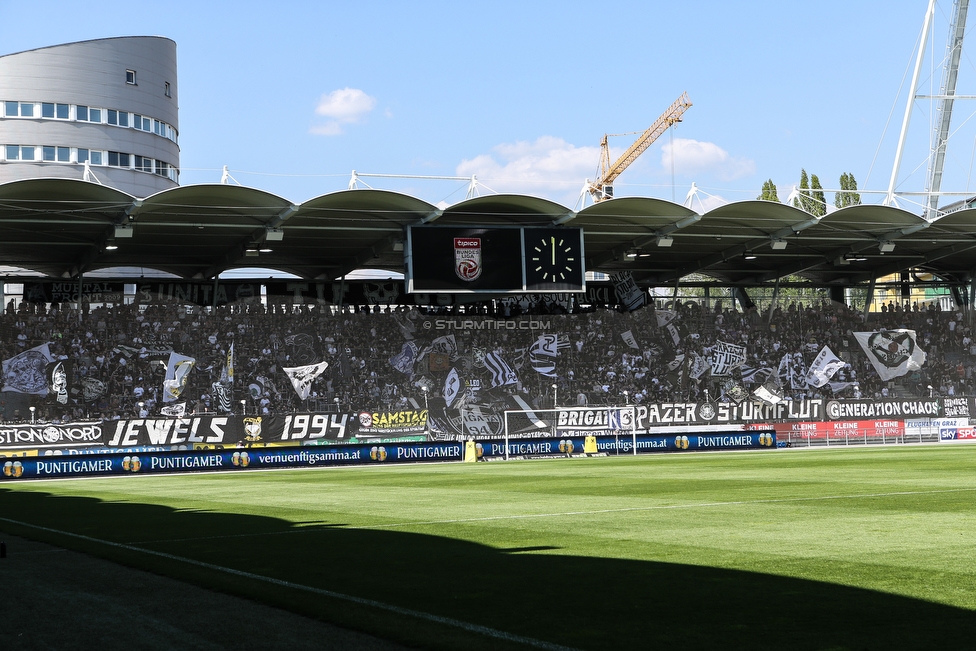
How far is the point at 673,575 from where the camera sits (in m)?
8.27

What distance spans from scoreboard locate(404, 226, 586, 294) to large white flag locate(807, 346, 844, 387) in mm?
14786

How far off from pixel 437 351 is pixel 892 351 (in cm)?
2242

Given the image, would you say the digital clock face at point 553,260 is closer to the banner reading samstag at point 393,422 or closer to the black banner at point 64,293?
the banner reading samstag at point 393,422

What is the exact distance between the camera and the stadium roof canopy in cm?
3684

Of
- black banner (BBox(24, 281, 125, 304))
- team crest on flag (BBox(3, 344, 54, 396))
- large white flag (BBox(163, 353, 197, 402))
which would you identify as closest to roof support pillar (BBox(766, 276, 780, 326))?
large white flag (BBox(163, 353, 197, 402))

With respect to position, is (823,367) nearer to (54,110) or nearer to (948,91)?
(948,91)

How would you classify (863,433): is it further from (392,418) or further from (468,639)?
(468,639)

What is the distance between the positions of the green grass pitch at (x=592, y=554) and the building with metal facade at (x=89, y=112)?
2023 inches

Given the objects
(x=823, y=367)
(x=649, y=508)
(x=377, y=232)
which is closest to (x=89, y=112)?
(x=377, y=232)

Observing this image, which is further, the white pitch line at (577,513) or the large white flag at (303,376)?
the large white flag at (303,376)

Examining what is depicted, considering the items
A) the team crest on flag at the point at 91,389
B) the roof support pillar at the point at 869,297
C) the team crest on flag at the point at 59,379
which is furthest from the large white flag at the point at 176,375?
the roof support pillar at the point at 869,297

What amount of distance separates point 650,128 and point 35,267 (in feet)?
281

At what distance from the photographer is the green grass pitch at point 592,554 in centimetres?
638

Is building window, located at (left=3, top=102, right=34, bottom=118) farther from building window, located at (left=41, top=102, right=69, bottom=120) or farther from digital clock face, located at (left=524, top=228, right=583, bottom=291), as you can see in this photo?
digital clock face, located at (left=524, top=228, right=583, bottom=291)
